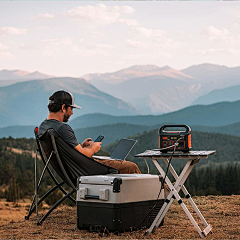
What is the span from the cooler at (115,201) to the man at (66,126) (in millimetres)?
422

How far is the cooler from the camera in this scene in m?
3.96

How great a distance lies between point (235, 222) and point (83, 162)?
5.71ft

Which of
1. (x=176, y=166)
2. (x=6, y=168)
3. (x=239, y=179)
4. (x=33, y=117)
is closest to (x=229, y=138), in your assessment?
(x=176, y=166)

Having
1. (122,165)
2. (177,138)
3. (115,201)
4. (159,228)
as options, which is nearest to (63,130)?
(122,165)

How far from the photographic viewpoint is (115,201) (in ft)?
12.9

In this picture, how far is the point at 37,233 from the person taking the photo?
14.1ft

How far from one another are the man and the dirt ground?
2.39 ft

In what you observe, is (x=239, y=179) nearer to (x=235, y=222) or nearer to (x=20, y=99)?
(x=235, y=222)

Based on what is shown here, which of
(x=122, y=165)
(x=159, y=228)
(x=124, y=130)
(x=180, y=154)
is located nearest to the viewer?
(x=180, y=154)

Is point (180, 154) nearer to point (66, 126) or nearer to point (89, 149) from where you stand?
point (89, 149)

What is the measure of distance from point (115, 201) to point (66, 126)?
3.15ft

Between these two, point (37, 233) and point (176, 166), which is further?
point (176, 166)

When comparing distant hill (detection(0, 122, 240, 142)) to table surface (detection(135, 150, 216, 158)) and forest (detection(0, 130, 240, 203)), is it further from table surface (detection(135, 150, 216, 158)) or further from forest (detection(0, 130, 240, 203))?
table surface (detection(135, 150, 216, 158))

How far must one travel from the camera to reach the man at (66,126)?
175 inches
